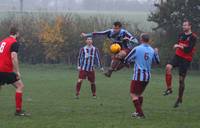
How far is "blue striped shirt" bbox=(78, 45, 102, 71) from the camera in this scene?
864 inches

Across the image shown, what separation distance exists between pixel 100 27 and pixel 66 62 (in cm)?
423

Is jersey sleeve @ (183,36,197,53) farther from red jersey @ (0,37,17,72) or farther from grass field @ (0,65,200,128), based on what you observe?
red jersey @ (0,37,17,72)

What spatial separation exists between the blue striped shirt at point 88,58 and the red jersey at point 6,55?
22.8ft

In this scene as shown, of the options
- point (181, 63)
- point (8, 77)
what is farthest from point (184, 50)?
point (8, 77)

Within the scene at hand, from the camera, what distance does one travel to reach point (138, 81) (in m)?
14.9

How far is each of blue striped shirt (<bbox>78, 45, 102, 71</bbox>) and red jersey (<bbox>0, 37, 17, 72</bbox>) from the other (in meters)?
6.96

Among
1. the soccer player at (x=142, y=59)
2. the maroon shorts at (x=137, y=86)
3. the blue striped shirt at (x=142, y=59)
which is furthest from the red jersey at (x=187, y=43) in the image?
the maroon shorts at (x=137, y=86)

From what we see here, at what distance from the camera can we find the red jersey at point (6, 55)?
1500cm

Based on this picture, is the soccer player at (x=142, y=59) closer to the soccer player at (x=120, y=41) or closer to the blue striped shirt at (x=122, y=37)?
the soccer player at (x=120, y=41)

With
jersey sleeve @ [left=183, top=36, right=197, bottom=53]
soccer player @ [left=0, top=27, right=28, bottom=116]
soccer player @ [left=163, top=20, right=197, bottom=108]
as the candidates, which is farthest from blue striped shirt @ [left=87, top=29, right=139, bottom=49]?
soccer player @ [left=0, top=27, right=28, bottom=116]

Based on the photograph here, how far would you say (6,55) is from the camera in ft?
49.4

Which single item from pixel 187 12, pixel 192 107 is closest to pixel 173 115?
pixel 192 107

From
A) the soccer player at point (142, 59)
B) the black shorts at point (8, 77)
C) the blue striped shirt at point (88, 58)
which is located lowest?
the blue striped shirt at point (88, 58)

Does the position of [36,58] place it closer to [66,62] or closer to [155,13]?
[66,62]
